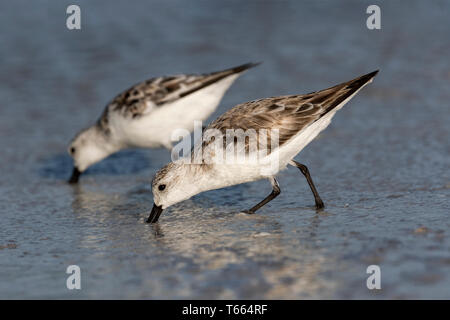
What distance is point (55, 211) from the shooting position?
301 inches

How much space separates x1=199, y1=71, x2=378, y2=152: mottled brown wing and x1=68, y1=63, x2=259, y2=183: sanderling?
2184 mm

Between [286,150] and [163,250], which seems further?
[286,150]

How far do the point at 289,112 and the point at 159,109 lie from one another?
2.87 metres

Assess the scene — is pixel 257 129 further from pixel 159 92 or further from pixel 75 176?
pixel 75 176

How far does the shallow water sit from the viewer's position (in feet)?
16.9

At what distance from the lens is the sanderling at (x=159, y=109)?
9164 millimetres

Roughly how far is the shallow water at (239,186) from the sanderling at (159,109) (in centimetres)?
47

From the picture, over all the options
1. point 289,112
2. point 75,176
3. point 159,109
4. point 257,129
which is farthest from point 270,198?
point 75,176

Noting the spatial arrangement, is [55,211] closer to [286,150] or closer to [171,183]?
[171,183]

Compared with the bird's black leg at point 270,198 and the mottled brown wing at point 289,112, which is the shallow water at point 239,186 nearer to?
the bird's black leg at point 270,198

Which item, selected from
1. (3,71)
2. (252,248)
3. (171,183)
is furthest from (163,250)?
(3,71)

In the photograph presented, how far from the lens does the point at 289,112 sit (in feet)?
22.2
